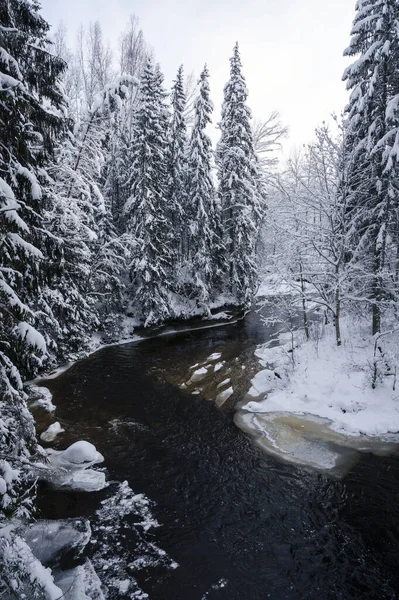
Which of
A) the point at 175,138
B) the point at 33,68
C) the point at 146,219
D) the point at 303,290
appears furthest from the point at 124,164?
the point at 33,68

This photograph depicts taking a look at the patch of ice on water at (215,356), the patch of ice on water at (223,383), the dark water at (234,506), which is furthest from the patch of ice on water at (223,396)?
the patch of ice on water at (215,356)

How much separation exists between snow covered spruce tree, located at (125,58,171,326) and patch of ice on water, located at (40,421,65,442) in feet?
38.4

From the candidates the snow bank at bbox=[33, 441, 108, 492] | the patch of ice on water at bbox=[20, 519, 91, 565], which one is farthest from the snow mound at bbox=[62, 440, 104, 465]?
the patch of ice on water at bbox=[20, 519, 91, 565]

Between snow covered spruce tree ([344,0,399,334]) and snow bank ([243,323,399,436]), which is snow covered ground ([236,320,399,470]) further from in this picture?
snow covered spruce tree ([344,0,399,334])

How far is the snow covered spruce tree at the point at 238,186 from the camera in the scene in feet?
80.2

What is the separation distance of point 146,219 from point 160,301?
5.48m

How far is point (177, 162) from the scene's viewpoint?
25.8 metres

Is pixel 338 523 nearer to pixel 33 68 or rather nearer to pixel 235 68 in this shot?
pixel 33 68

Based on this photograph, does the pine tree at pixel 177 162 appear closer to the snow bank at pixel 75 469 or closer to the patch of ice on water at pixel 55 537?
the snow bank at pixel 75 469

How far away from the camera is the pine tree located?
997 inches

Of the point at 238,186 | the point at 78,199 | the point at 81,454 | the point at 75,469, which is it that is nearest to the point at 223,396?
the point at 81,454

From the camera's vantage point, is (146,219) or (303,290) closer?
(303,290)

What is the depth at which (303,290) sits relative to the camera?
15141 millimetres

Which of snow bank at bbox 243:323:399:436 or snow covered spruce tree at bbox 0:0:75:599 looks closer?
snow covered spruce tree at bbox 0:0:75:599
